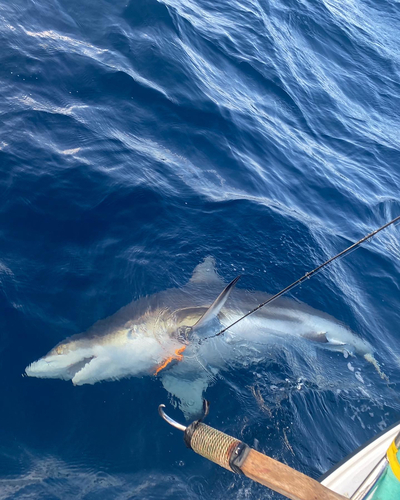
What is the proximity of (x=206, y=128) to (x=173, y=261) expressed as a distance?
13.3 ft

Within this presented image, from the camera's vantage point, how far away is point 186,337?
5375 millimetres

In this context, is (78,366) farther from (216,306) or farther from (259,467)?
(259,467)

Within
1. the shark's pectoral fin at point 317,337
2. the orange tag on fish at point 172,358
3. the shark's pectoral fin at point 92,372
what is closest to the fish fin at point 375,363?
the shark's pectoral fin at point 317,337

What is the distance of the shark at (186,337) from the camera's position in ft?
15.4

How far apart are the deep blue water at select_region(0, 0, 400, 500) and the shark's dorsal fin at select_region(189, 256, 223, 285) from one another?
108mm

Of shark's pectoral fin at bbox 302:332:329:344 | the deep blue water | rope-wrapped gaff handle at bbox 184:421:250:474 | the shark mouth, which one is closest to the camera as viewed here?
rope-wrapped gaff handle at bbox 184:421:250:474

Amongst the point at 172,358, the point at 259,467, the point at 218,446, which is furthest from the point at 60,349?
the point at 259,467

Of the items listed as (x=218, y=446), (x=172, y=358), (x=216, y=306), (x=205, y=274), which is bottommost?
(x=172, y=358)

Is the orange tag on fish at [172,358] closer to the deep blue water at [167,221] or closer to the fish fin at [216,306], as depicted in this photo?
the deep blue water at [167,221]

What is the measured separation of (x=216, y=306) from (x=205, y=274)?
4.83 ft

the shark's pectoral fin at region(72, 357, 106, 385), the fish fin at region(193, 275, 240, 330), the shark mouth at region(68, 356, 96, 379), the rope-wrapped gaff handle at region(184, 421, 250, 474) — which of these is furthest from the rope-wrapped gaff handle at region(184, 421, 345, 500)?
the shark mouth at region(68, 356, 96, 379)

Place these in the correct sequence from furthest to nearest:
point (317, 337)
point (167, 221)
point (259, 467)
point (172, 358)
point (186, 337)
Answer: point (167, 221) < point (317, 337) < point (186, 337) < point (172, 358) < point (259, 467)

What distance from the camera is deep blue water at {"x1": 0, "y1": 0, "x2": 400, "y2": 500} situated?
4211 millimetres

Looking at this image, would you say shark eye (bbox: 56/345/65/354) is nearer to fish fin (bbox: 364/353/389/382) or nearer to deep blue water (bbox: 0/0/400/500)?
deep blue water (bbox: 0/0/400/500)
